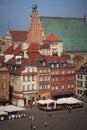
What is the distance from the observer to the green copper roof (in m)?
26.8

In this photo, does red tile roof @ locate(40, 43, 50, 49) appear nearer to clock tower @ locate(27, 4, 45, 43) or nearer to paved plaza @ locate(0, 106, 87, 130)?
clock tower @ locate(27, 4, 45, 43)

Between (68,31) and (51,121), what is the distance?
11.1 m

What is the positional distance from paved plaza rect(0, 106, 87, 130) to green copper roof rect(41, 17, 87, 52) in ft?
27.4

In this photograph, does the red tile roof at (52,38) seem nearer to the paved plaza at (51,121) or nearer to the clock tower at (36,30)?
the clock tower at (36,30)

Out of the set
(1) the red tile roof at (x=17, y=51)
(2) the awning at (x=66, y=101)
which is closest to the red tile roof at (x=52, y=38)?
(1) the red tile roof at (x=17, y=51)

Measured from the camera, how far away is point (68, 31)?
27.3 metres

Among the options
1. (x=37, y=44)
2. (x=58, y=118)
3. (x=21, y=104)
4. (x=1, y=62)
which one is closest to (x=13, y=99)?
(x=21, y=104)

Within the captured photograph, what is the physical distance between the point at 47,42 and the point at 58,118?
836cm

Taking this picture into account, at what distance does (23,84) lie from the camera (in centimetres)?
2014

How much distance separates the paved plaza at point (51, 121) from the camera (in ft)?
51.9

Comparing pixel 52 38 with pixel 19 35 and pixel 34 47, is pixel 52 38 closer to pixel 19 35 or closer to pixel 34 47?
pixel 34 47

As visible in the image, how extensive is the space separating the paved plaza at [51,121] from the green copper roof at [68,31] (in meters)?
8.35

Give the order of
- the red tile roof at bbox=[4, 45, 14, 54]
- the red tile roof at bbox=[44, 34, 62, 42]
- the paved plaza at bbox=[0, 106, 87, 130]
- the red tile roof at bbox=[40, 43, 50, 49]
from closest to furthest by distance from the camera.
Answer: the paved plaza at bbox=[0, 106, 87, 130], the red tile roof at bbox=[40, 43, 50, 49], the red tile roof at bbox=[4, 45, 14, 54], the red tile roof at bbox=[44, 34, 62, 42]

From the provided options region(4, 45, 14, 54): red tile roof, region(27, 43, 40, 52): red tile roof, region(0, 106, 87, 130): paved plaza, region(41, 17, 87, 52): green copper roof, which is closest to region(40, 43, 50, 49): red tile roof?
region(27, 43, 40, 52): red tile roof
